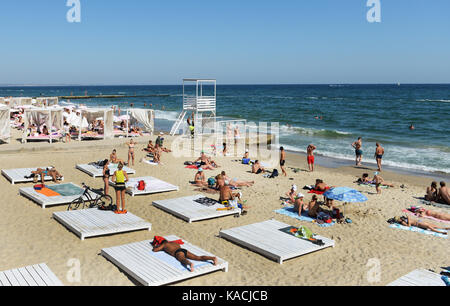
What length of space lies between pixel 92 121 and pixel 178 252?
2001cm

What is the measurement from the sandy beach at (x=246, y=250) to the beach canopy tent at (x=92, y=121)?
8.25 m

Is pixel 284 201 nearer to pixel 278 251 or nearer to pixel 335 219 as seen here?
pixel 335 219

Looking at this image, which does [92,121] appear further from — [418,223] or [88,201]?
[418,223]

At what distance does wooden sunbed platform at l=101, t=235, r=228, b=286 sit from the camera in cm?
690

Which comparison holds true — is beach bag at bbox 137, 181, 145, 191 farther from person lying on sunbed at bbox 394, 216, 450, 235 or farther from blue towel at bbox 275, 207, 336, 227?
person lying on sunbed at bbox 394, 216, 450, 235

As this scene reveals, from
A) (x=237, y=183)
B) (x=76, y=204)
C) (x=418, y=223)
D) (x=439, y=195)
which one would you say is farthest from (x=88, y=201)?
(x=439, y=195)

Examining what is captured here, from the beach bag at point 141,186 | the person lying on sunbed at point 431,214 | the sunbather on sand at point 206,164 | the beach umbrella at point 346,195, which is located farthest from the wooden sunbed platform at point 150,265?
the sunbather on sand at point 206,164

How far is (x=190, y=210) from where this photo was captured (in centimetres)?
1112

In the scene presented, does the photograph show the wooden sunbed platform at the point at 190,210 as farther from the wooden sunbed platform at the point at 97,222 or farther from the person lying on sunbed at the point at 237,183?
the person lying on sunbed at the point at 237,183

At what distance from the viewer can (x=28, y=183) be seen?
46.0ft

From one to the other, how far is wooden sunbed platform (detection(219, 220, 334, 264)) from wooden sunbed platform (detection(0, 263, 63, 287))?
12.6ft

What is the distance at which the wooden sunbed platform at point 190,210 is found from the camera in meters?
10.7

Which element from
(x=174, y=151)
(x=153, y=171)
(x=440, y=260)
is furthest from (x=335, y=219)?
(x=174, y=151)
